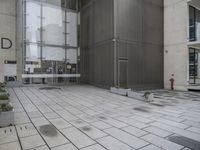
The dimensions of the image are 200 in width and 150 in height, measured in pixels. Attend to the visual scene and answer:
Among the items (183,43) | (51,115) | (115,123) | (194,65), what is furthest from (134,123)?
(194,65)

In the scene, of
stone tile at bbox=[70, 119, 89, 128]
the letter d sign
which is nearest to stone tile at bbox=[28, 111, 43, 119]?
stone tile at bbox=[70, 119, 89, 128]

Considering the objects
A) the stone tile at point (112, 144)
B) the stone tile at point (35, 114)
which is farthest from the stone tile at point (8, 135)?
the stone tile at point (112, 144)

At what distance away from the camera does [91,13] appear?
13.7 metres

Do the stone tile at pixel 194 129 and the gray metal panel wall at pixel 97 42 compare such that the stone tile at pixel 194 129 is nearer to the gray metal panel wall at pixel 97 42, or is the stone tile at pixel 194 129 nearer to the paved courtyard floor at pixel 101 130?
the paved courtyard floor at pixel 101 130

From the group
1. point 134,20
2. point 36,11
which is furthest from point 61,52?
point 134,20

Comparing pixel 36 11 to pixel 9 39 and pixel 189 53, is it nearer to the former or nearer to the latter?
pixel 9 39

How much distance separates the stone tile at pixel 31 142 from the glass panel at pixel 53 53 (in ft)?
35.0

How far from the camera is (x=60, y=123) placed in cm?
443

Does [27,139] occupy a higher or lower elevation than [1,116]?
lower

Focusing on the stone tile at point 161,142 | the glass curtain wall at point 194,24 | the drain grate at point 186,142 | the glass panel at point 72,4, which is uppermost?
the glass panel at point 72,4

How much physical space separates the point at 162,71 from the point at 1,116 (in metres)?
12.5

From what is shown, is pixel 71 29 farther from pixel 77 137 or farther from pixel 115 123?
pixel 77 137

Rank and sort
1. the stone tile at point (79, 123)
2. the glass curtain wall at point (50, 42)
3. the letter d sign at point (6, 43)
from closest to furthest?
the stone tile at point (79, 123), the glass curtain wall at point (50, 42), the letter d sign at point (6, 43)

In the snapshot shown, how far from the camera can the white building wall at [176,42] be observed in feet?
39.4
